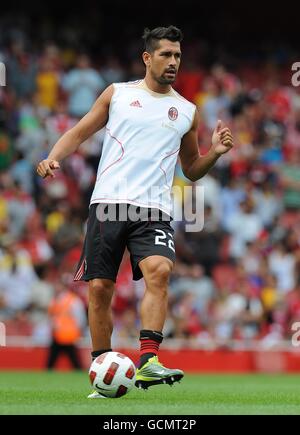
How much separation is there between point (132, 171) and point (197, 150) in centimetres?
81

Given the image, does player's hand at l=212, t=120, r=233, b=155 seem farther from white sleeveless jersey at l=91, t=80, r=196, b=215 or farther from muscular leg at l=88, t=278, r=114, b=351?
muscular leg at l=88, t=278, r=114, b=351

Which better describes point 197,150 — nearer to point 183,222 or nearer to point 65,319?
point 65,319

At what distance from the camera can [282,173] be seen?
21.0 meters

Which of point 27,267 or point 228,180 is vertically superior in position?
point 228,180

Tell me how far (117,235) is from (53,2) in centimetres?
1631

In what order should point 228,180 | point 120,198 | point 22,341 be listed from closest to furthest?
point 120,198, point 22,341, point 228,180

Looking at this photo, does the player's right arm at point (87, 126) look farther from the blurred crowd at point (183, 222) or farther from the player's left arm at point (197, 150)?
the blurred crowd at point (183, 222)

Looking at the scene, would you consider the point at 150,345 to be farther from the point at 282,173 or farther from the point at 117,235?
the point at 282,173

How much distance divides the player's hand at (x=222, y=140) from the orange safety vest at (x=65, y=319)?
848 cm

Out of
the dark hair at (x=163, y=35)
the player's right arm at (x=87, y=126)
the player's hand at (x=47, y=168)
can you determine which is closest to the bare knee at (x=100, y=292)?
the player's hand at (x=47, y=168)

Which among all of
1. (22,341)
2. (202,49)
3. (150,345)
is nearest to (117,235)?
(150,345)
